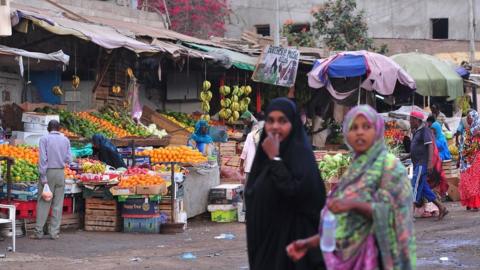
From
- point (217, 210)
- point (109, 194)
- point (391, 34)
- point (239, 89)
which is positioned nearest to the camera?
point (109, 194)

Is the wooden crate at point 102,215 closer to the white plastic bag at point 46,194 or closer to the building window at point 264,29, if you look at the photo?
the white plastic bag at point 46,194

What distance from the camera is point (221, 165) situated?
56.9ft

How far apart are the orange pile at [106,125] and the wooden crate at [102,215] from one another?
12.5ft

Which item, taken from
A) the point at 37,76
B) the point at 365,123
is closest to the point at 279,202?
the point at 365,123

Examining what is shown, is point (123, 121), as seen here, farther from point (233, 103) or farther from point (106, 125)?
point (233, 103)

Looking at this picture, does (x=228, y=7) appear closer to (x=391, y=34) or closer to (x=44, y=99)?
(x=391, y=34)

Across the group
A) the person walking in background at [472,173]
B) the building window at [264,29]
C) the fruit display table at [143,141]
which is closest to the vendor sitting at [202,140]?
the fruit display table at [143,141]

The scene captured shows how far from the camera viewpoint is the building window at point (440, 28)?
128 feet

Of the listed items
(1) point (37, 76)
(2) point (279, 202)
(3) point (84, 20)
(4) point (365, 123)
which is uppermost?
(3) point (84, 20)

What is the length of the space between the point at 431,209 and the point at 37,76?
8235mm

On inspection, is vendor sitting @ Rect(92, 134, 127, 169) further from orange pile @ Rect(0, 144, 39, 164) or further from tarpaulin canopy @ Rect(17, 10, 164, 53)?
tarpaulin canopy @ Rect(17, 10, 164, 53)

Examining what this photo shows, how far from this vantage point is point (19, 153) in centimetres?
1348

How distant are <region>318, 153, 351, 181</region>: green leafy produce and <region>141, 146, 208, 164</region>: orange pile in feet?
7.11

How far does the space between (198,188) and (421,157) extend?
3629mm
